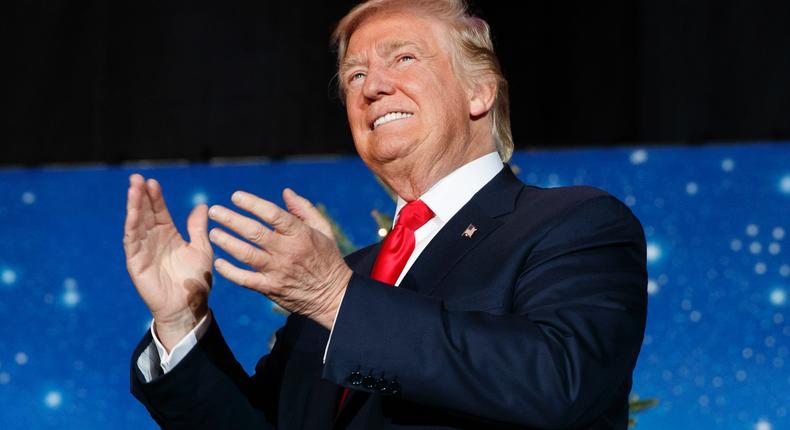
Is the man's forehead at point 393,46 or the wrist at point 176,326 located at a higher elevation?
the man's forehead at point 393,46

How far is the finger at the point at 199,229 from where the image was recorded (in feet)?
4.67

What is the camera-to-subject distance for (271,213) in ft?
3.37

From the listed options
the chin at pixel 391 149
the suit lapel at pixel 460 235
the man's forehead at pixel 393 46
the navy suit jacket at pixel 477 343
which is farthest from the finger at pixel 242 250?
the man's forehead at pixel 393 46

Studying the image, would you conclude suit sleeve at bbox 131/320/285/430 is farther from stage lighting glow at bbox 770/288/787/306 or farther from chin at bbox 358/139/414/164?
stage lighting glow at bbox 770/288/787/306

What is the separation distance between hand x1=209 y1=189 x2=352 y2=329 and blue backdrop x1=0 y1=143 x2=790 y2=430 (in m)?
2.05

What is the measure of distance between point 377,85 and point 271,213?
0.61 m

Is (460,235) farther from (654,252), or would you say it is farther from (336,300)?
(654,252)

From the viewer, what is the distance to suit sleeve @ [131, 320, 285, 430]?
1.42 m

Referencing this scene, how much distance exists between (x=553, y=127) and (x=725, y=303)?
73 centimetres

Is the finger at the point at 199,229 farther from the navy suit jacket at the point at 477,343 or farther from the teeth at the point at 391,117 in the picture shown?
the teeth at the point at 391,117

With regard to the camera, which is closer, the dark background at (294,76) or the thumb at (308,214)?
the thumb at (308,214)

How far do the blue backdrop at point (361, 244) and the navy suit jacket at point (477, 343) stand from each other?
5.32 feet

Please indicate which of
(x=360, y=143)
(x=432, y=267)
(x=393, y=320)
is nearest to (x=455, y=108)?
(x=360, y=143)

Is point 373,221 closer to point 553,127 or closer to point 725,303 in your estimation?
point 553,127
